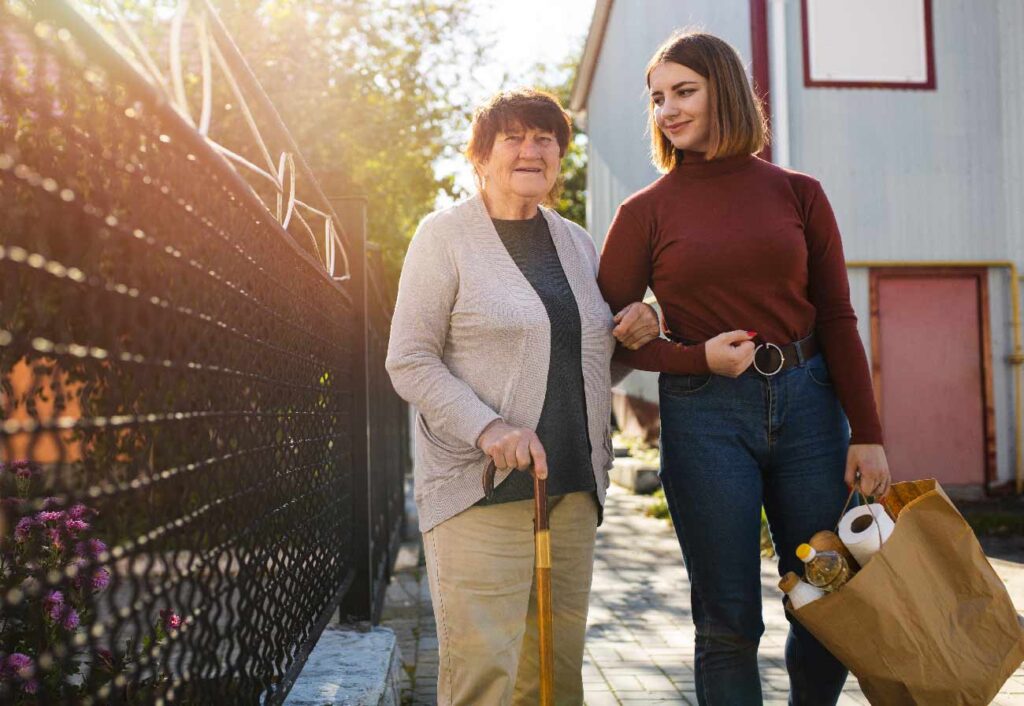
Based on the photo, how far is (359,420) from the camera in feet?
13.6

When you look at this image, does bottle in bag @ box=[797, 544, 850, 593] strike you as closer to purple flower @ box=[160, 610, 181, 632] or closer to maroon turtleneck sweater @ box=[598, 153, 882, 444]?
maroon turtleneck sweater @ box=[598, 153, 882, 444]

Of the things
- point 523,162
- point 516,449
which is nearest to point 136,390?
point 516,449

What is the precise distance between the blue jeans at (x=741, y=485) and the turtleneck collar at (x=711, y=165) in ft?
1.76

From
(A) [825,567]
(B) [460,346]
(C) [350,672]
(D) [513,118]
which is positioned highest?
(D) [513,118]

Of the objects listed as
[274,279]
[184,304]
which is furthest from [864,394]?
[184,304]

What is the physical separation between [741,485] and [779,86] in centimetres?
772

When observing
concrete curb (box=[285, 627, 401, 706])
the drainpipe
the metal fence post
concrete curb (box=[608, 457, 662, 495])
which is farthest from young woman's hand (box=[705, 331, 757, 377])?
concrete curb (box=[608, 457, 662, 495])

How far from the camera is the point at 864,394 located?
2.69 meters

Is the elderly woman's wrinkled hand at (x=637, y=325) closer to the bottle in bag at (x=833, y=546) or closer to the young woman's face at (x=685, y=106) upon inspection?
the young woman's face at (x=685, y=106)

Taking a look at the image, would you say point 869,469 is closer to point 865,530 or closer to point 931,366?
point 865,530

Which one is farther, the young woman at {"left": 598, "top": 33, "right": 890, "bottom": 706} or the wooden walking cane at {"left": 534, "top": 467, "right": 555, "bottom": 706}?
the young woman at {"left": 598, "top": 33, "right": 890, "bottom": 706}

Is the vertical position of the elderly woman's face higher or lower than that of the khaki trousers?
higher

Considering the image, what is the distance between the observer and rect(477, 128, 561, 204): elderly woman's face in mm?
2609

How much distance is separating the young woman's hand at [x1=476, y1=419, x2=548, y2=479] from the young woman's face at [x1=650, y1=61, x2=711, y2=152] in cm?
93
